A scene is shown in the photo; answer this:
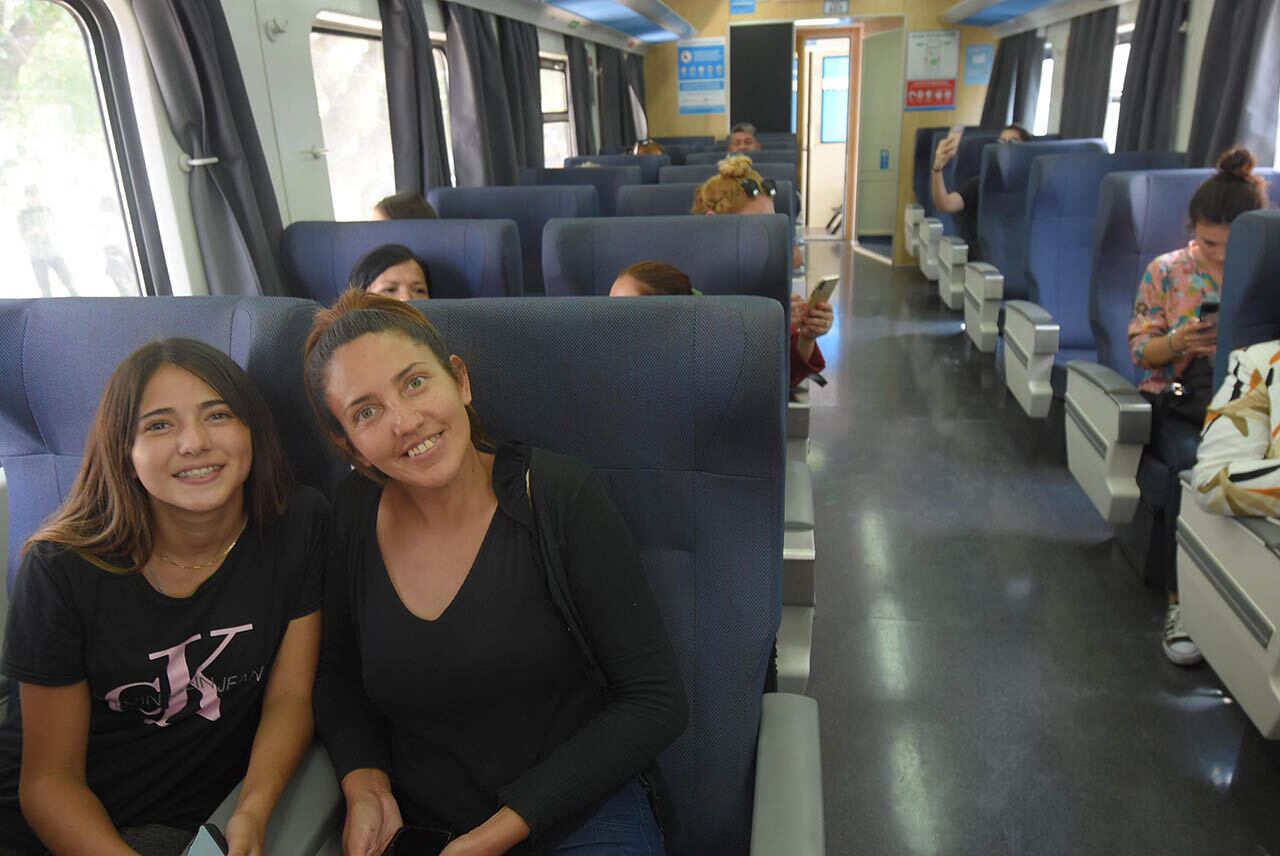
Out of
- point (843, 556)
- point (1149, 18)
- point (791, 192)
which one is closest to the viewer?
point (843, 556)

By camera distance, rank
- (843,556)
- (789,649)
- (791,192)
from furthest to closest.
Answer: (791,192) < (843,556) < (789,649)

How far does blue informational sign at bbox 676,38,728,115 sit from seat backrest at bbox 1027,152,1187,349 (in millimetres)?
7360

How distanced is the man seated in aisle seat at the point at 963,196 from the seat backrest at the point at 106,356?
5.51 metres

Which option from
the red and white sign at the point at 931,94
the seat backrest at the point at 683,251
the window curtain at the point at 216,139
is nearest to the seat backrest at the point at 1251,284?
the seat backrest at the point at 683,251

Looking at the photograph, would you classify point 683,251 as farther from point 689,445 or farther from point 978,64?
point 978,64

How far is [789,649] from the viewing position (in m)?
1.65

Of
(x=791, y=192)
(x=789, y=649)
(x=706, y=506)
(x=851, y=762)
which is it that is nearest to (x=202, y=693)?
(x=706, y=506)

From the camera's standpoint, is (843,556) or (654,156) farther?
(654,156)

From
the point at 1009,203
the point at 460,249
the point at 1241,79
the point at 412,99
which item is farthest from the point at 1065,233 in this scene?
the point at 412,99

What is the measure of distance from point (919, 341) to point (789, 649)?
483 centimetres

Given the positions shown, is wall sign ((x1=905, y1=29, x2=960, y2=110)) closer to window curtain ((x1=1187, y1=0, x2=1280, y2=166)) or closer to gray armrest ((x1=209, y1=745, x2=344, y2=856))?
window curtain ((x1=1187, y1=0, x2=1280, y2=166))

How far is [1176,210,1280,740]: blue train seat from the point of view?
69.1 inches

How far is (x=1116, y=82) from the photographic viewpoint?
6305mm

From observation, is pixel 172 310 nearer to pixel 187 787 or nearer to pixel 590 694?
pixel 187 787
